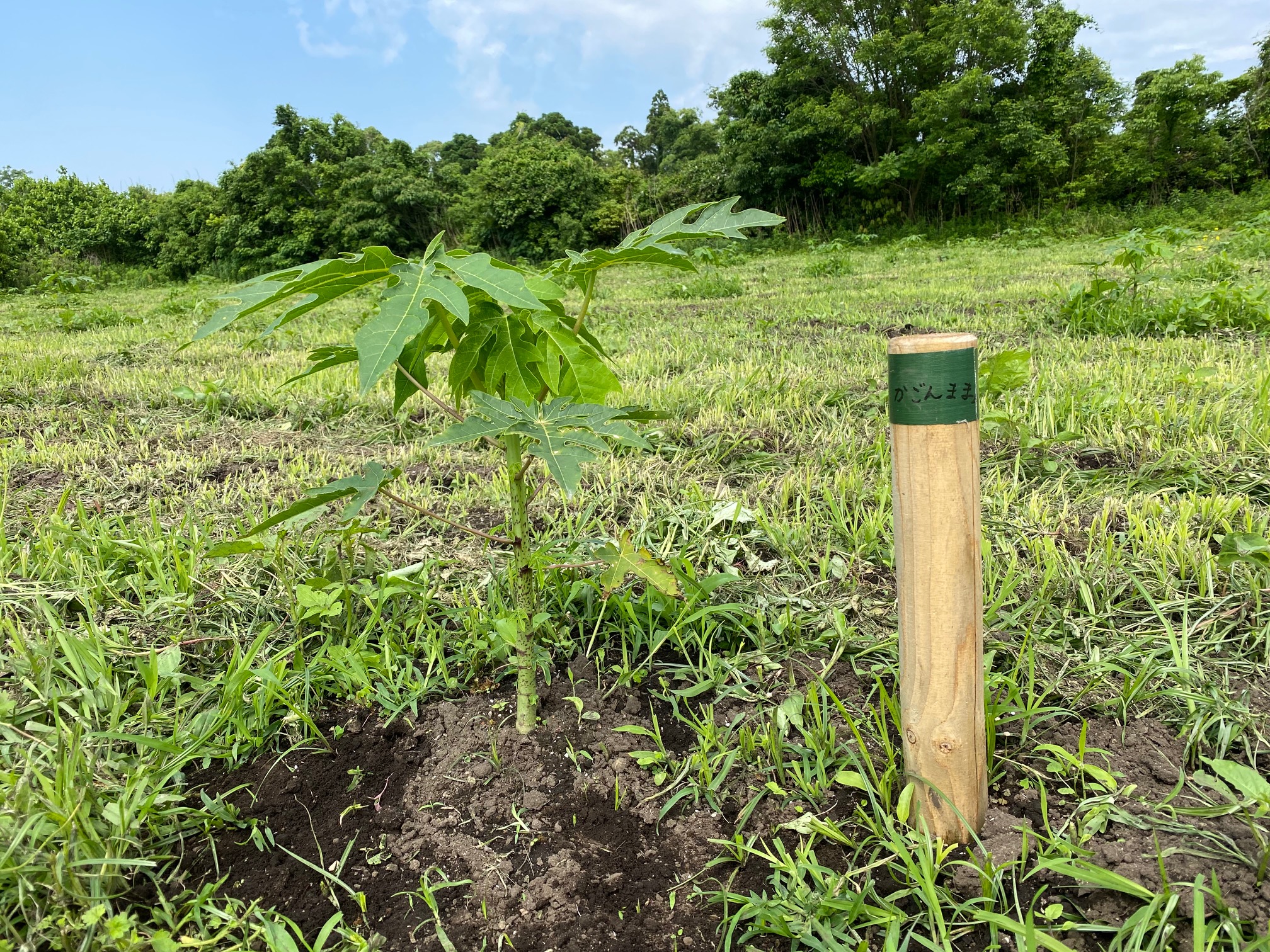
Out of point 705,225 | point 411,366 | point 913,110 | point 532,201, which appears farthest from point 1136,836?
point 532,201

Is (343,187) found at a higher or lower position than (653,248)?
higher

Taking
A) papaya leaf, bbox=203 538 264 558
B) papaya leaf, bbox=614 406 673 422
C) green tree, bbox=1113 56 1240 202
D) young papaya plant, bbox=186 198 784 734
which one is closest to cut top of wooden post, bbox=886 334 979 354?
young papaya plant, bbox=186 198 784 734

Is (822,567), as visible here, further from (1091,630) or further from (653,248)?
(653,248)

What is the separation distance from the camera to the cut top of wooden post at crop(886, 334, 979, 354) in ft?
2.82

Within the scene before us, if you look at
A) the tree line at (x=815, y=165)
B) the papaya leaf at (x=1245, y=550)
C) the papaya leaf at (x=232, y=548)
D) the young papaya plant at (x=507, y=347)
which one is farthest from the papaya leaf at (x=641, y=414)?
the tree line at (x=815, y=165)

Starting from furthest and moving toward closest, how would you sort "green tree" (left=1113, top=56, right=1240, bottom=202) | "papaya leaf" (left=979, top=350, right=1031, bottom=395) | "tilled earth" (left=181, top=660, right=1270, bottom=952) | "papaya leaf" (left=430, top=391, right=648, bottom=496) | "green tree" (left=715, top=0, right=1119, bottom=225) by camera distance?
1. "green tree" (left=1113, top=56, right=1240, bottom=202)
2. "green tree" (left=715, top=0, right=1119, bottom=225)
3. "papaya leaf" (left=979, top=350, right=1031, bottom=395)
4. "tilled earth" (left=181, top=660, right=1270, bottom=952)
5. "papaya leaf" (left=430, top=391, right=648, bottom=496)

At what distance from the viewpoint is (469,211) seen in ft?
71.4

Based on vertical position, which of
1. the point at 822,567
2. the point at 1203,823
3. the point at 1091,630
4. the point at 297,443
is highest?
the point at 297,443

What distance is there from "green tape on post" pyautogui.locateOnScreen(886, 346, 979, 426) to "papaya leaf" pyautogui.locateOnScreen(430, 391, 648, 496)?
0.37 metres

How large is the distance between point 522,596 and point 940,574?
0.74m

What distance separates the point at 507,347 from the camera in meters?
1.15

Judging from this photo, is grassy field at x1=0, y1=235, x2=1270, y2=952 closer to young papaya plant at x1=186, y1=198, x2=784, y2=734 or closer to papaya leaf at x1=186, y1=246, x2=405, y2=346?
young papaya plant at x1=186, y1=198, x2=784, y2=734

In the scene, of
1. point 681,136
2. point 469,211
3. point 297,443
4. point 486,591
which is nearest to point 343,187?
point 469,211

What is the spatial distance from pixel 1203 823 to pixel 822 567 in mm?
861
